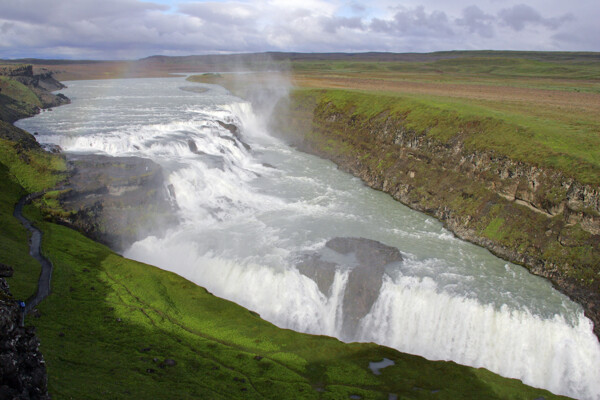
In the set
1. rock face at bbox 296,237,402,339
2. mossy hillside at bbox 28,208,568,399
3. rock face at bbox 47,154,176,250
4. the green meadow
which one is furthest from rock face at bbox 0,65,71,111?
rock face at bbox 296,237,402,339

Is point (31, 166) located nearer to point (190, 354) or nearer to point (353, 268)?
point (190, 354)

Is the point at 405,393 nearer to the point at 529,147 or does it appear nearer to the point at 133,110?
the point at 529,147

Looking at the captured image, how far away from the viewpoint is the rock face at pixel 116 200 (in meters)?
25.9

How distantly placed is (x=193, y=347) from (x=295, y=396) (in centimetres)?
462

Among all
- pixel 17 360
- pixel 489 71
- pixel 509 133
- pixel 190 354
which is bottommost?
pixel 190 354

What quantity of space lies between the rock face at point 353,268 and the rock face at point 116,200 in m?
11.9

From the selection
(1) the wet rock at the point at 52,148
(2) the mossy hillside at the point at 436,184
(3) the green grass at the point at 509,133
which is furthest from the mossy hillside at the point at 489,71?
(1) the wet rock at the point at 52,148

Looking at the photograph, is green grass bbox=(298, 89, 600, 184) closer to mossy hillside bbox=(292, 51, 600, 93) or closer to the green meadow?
the green meadow

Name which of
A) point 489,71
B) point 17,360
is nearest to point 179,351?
point 17,360

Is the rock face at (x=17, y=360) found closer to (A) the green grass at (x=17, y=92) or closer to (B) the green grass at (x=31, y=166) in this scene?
(B) the green grass at (x=31, y=166)

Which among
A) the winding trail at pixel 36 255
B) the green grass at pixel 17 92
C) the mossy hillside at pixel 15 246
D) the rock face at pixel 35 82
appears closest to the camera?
the winding trail at pixel 36 255

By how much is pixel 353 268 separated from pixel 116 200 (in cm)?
1675

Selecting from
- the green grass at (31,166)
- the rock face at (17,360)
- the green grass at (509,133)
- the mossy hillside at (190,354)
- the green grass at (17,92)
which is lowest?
the mossy hillside at (190,354)

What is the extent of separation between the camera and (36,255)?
65.7 ft
